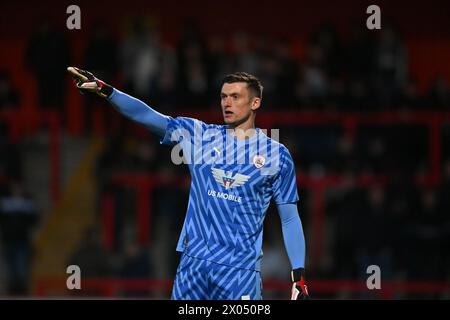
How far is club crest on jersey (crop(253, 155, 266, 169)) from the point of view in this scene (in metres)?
7.20

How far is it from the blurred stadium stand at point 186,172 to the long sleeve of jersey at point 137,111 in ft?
21.1

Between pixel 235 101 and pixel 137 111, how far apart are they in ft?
2.19

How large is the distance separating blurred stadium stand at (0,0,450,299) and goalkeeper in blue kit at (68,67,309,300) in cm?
626

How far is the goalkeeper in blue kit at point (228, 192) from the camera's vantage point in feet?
23.1

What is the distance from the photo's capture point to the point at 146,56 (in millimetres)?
16469

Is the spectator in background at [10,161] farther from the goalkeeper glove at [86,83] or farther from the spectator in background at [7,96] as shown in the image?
the goalkeeper glove at [86,83]

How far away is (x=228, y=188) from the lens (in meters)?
7.12

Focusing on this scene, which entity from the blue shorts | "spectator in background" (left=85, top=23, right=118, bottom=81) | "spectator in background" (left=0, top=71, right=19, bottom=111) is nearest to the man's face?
the blue shorts

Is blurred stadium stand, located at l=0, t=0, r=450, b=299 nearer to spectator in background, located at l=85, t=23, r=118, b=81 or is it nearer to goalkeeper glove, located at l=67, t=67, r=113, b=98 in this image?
spectator in background, located at l=85, t=23, r=118, b=81

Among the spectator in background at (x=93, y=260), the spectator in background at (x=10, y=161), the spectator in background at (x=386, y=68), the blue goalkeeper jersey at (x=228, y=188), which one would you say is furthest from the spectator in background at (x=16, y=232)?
the blue goalkeeper jersey at (x=228, y=188)

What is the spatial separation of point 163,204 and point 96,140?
2529mm
